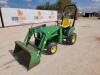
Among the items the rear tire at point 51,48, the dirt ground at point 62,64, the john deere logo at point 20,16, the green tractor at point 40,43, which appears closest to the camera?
the dirt ground at point 62,64

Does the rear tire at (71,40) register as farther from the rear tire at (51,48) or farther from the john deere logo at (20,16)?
the john deere logo at (20,16)

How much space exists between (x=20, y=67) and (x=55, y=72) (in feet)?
4.08

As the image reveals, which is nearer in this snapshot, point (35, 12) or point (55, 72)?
point (55, 72)

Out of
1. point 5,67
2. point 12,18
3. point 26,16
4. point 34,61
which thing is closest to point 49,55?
point 34,61

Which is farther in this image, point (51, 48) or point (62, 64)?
point (51, 48)

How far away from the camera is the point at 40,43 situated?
4887 millimetres

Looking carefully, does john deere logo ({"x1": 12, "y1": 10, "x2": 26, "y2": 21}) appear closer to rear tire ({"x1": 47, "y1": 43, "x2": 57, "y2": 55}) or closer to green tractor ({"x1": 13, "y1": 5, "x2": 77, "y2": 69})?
green tractor ({"x1": 13, "y1": 5, "x2": 77, "y2": 69})

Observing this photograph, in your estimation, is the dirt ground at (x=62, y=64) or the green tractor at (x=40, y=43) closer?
the dirt ground at (x=62, y=64)

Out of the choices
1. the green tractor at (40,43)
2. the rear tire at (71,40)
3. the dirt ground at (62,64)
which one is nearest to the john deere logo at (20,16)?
the green tractor at (40,43)

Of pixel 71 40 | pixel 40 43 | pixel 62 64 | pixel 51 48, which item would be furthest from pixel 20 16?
pixel 62 64

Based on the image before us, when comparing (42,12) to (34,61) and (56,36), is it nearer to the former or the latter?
(56,36)

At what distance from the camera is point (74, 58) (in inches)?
201

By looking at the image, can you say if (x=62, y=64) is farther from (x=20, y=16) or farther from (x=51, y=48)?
(x=20, y=16)

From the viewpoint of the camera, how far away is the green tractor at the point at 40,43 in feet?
14.2
